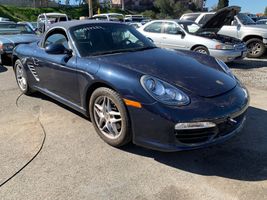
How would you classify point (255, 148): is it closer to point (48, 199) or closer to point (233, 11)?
point (48, 199)

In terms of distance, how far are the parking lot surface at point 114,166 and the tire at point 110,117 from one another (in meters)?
0.15

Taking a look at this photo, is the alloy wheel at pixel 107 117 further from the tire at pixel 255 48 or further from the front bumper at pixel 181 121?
the tire at pixel 255 48

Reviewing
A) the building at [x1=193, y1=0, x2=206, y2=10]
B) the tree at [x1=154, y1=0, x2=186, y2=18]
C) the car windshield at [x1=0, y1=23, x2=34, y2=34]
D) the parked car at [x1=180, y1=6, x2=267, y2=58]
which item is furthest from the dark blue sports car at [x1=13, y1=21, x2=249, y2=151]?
the building at [x1=193, y1=0, x2=206, y2=10]

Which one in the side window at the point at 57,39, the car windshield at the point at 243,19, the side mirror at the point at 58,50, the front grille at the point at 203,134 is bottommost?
the front grille at the point at 203,134

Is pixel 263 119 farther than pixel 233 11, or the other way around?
pixel 233 11

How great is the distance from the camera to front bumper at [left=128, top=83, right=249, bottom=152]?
308cm

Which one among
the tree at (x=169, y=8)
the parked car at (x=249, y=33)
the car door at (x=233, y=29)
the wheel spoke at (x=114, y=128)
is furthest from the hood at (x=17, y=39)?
the tree at (x=169, y=8)

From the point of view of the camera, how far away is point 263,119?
15.2 ft

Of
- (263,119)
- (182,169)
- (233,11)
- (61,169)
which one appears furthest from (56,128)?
(233,11)

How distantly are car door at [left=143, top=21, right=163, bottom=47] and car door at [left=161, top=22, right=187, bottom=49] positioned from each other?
16cm

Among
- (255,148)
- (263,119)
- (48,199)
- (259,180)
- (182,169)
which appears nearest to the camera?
(48,199)

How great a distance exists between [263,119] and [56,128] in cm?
297

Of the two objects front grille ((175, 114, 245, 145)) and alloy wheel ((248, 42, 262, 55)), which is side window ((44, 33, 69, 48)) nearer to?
front grille ((175, 114, 245, 145))

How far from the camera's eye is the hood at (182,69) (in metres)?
3.42
